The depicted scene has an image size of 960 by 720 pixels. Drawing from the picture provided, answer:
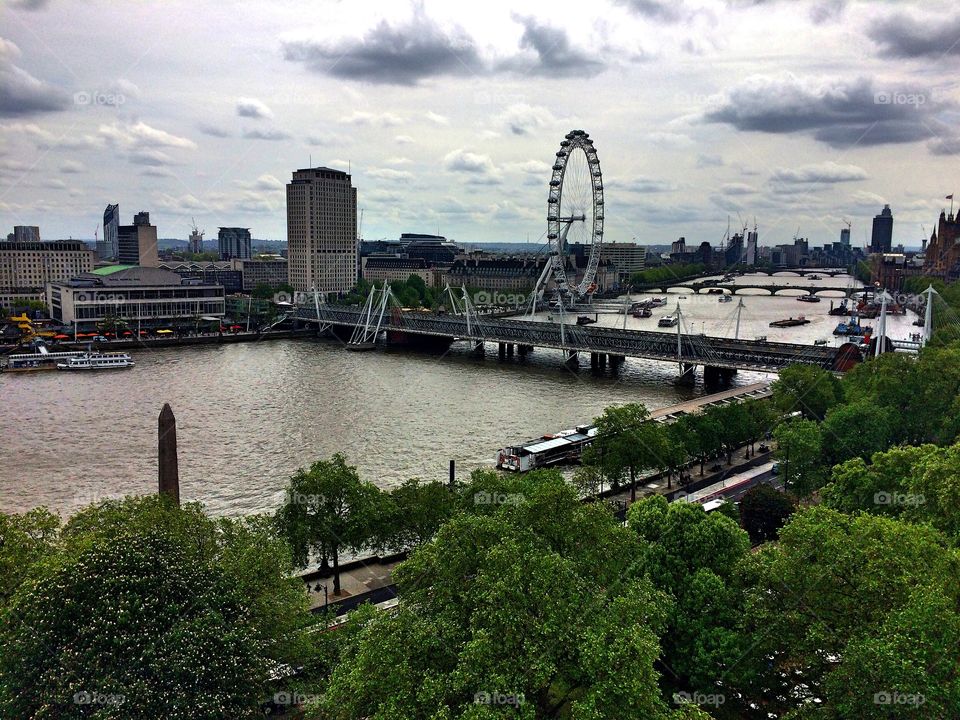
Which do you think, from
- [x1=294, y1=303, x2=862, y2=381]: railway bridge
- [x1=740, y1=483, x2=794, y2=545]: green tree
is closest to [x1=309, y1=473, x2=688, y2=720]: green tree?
[x1=740, y1=483, x2=794, y2=545]: green tree

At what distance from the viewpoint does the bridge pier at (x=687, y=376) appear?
53562 millimetres

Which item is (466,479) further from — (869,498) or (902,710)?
(902,710)

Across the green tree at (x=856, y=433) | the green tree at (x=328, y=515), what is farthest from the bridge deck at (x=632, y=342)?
the green tree at (x=328, y=515)

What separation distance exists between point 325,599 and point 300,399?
28.2m

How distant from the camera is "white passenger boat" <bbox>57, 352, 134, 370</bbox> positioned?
57.8 m

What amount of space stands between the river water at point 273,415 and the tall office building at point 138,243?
3288 inches

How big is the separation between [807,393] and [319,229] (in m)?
105

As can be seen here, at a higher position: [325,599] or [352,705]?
[352,705]

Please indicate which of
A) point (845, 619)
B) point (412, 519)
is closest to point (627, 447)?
point (412, 519)

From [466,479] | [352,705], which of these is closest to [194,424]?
[466,479]

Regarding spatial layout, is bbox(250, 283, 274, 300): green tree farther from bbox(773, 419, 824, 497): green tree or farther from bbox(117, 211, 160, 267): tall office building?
bbox(773, 419, 824, 497): green tree

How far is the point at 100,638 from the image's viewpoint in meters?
11.1

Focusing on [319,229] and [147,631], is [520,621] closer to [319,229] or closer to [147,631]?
[147,631]

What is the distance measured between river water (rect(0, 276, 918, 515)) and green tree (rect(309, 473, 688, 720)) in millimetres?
15723
